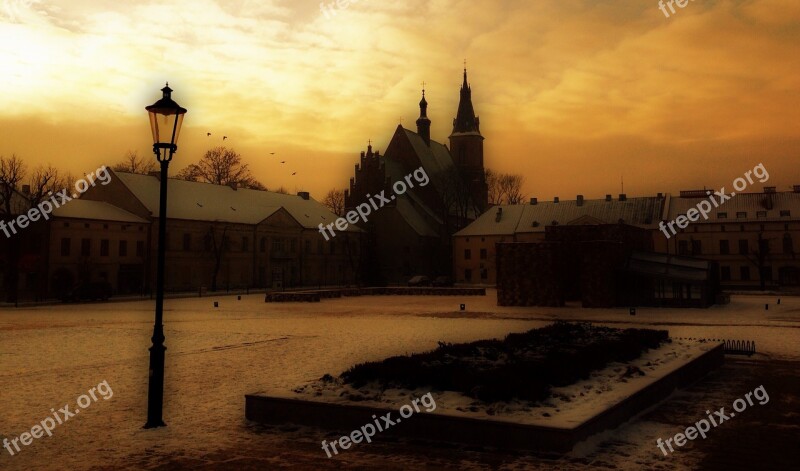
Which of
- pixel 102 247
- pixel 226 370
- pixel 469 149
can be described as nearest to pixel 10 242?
pixel 102 247

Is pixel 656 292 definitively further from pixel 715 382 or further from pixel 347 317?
pixel 715 382

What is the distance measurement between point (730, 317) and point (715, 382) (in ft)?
64.8

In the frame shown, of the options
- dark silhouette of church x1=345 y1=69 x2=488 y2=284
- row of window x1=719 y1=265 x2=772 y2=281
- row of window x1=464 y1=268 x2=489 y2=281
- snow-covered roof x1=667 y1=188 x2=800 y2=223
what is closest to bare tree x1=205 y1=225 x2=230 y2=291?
dark silhouette of church x1=345 y1=69 x2=488 y2=284

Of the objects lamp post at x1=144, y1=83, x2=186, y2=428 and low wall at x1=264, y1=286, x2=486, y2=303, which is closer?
lamp post at x1=144, y1=83, x2=186, y2=428

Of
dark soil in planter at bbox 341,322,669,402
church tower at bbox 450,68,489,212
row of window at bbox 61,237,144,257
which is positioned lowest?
dark soil in planter at bbox 341,322,669,402

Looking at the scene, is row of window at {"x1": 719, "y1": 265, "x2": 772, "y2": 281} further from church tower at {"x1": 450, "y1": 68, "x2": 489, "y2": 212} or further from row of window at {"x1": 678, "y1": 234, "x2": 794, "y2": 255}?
church tower at {"x1": 450, "y1": 68, "x2": 489, "y2": 212}

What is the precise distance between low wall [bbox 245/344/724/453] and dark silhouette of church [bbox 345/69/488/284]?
64.9 meters

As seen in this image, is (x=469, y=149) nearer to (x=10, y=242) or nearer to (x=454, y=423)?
(x=10, y=242)

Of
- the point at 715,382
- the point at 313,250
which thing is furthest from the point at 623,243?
the point at 313,250

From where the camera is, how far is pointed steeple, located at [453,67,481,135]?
98.8 meters

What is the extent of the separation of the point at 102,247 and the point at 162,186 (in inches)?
2007

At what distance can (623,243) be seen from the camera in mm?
40062

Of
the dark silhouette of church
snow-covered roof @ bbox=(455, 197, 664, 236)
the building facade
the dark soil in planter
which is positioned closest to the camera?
the dark soil in planter

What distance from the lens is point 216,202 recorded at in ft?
224
